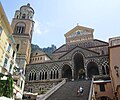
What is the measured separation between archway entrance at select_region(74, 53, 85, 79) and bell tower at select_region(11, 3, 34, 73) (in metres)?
12.5

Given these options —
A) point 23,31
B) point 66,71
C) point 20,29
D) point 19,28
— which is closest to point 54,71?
point 66,71

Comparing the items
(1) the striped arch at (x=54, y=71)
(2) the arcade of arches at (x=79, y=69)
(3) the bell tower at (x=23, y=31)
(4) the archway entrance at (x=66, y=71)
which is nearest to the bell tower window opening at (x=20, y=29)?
(3) the bell tower at (x=23, y=31)

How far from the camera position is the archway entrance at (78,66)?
127ft

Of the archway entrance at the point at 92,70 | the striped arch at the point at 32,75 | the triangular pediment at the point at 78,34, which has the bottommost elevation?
the striped arch at the point at 32,75

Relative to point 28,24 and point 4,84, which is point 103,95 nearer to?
point 4,84

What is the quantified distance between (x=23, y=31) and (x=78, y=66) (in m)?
18.4

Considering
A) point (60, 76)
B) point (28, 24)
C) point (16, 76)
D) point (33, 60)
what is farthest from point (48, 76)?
point (28, 24)

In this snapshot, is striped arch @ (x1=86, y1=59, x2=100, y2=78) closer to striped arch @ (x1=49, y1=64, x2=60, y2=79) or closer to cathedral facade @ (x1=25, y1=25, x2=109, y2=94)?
cathedral facade @ (x1=25, y1=25, x2=109, y2=94)

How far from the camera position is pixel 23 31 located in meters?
46.4

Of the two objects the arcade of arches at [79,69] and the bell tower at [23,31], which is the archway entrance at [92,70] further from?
the bell tower at [23,31]

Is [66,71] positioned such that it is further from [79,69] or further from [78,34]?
[78,34]

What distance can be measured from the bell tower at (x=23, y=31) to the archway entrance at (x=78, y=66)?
12.5m

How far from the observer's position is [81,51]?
37750 mm

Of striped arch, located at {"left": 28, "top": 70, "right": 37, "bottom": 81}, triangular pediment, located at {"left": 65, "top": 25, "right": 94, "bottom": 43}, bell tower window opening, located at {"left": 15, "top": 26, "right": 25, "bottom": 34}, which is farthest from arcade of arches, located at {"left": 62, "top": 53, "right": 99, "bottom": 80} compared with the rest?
bell tower window opening, located at {"left": 15, "top": 26, "right": 25, "bottom": 34}
